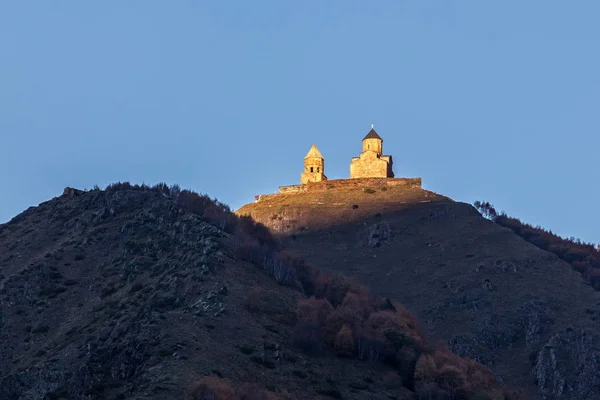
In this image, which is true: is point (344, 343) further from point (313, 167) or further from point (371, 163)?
point (313, 167)

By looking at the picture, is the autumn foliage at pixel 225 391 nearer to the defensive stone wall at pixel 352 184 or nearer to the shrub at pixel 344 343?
the shrub at pixel 344 343

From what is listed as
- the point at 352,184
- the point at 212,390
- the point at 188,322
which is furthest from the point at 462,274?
the point at 212,390

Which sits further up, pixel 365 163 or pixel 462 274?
pixel 365 163

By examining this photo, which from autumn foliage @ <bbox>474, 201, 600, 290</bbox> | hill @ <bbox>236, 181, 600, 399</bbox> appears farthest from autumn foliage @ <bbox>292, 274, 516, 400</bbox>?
autumn foliage @ <bbox>474, 201, 600, 290</bbox>

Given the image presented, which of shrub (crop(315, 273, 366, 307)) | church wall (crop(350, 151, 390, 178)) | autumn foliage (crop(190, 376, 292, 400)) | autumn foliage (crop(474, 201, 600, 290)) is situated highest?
church wall (crop(350, 151, 390, 178))

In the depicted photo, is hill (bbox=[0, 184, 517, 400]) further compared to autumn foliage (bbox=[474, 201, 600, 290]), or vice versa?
autumn foliage (bbox=[474, 201, 600, 290])

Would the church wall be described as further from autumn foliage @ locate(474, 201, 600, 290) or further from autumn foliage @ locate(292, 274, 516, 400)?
autumn foliage @ locate(292, 274, 516, 400)
